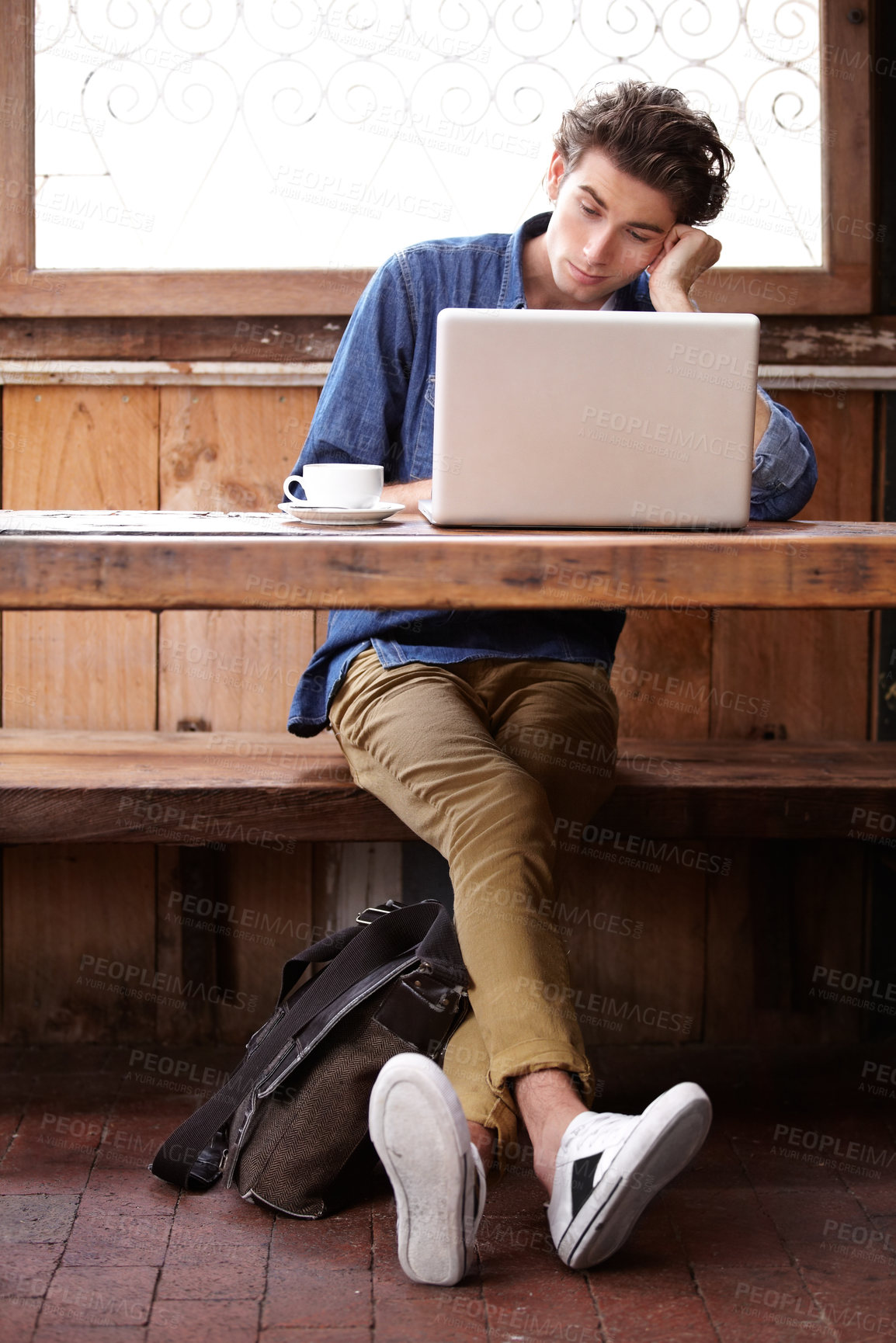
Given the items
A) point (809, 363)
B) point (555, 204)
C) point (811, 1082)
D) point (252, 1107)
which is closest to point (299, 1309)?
point (252, 1107)

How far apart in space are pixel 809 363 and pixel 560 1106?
51.2 inches

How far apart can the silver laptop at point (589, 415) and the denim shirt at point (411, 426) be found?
0.37 meters

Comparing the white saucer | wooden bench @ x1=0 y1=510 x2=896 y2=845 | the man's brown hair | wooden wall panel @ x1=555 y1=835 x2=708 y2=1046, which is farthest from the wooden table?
wooden wall panel @ x1=555 y1=835 x2=708 y2=1046

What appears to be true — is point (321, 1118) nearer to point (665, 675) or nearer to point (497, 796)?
point (497, 796)

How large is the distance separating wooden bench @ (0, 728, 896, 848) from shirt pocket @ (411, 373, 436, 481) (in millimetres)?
435

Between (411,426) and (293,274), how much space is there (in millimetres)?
453

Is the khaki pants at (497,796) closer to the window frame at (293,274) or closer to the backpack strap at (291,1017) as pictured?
the backpack strap at (291,1017)

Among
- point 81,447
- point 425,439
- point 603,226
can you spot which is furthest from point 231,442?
point 603,226

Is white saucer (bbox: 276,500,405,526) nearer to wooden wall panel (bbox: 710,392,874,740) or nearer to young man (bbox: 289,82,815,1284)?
young man (bbox: 289,82,815,1284)

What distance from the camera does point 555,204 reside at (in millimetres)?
1718

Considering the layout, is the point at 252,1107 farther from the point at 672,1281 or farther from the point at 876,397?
the point at 876,397

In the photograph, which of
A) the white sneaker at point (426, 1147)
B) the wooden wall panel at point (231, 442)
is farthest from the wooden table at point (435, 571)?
the wooden wall panel at point (231, 442)

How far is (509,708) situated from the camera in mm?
1646

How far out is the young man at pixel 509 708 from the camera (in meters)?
1.22
